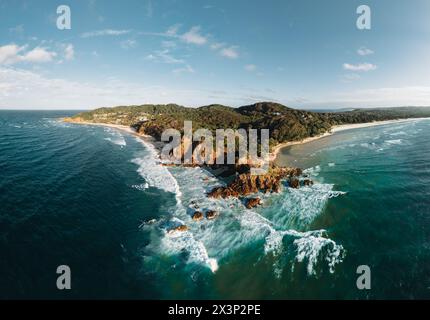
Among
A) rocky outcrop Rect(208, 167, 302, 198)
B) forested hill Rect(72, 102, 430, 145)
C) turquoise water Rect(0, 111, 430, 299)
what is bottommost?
turquoise water Rect(0, 111, 430, 299)

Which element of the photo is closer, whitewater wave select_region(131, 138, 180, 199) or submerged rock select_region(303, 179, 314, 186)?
submerged rock select_region(303, 179, 314, 186)

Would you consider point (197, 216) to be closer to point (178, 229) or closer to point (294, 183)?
point (178, 229)

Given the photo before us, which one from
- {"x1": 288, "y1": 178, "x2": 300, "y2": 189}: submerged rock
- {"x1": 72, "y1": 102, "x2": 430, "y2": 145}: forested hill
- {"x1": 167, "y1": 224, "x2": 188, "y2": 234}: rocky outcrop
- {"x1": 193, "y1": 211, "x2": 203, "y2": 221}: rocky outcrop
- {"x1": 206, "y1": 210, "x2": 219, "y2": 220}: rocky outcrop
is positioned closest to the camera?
{"x1": 167, "y1": 224, "x2": 188, "y2": 234}: rocky outcrop

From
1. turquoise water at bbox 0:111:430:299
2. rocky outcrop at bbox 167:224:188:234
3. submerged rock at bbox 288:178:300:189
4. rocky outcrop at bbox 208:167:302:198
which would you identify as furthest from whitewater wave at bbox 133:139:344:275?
rocky outcrop at bbox 208:167:302:198

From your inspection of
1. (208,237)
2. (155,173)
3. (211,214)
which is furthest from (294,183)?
(155,173)

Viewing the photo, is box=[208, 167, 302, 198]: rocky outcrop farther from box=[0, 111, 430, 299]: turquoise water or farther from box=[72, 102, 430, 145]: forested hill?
box=[72, 102, 430, 145]: forested hill
